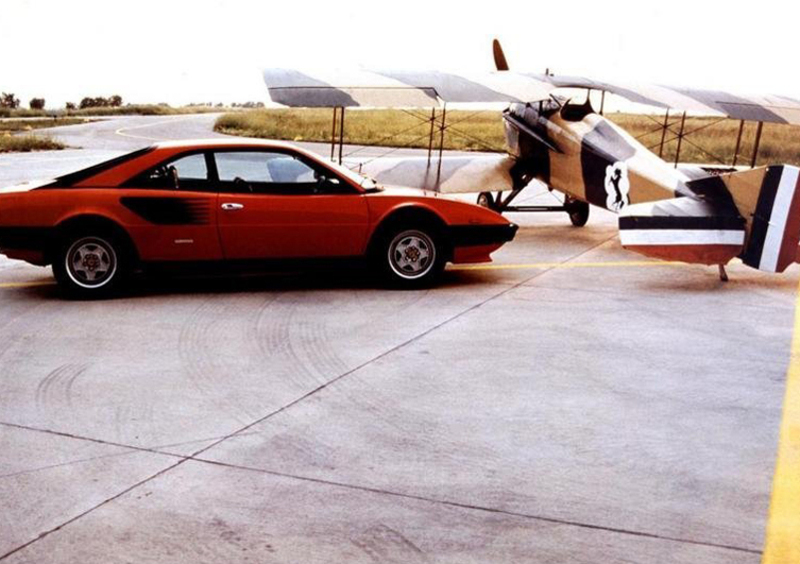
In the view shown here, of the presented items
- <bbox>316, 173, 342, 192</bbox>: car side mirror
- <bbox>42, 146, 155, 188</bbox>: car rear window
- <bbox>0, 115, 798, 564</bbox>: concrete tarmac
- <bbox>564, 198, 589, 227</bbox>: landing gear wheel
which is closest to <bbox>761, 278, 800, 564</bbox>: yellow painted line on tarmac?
<bbox>0, 115, 798, 564</bbox>: concrete tarmac

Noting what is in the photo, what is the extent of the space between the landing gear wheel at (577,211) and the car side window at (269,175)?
6420mm

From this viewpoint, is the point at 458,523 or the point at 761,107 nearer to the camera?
the point at 458,523

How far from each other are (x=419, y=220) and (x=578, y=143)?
4.47m

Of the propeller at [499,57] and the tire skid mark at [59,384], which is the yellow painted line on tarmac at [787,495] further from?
the propeller at [499,57]

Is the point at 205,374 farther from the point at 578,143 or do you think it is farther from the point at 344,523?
the point at 578,143

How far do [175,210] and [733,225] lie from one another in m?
5.72

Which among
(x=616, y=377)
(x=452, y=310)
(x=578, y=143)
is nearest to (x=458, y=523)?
(x=616, y=377)

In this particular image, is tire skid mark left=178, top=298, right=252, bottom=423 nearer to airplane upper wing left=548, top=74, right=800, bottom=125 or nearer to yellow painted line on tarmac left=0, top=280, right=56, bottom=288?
yellow painted line on tarmac left=0, top=280, right=56, bottom=288

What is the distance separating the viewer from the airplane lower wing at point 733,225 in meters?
9.42

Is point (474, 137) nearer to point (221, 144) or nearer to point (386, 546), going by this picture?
point (221, 144)

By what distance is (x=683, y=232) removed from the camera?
376 inches

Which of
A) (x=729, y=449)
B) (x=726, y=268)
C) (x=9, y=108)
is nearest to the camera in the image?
(x=729, y=449)

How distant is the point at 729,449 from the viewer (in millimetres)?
5211

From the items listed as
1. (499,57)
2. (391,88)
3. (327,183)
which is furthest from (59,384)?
(499,57)
